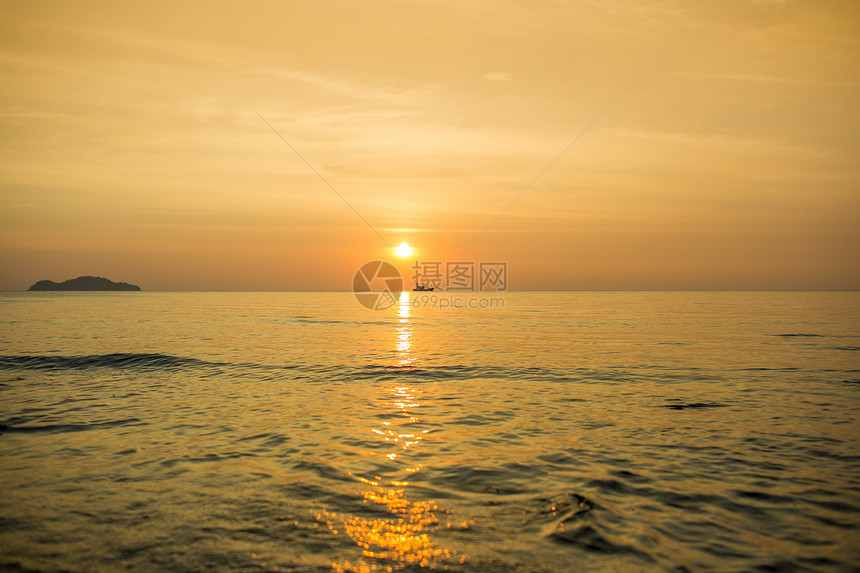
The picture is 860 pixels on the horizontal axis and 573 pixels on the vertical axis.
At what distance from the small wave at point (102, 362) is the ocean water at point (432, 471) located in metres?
2.88

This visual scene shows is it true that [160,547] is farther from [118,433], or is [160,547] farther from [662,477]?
[662,477]

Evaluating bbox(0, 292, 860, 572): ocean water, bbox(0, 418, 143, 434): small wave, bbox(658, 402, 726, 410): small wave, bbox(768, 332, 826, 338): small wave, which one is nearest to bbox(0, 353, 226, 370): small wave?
bbox(0, 292, 860, 572): ocean water

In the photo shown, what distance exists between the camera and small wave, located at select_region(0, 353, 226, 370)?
27391 millimetres

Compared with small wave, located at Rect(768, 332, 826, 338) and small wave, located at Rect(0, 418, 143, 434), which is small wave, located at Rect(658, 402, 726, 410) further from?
small wave, located at Rect(768, 332, 826, 338)

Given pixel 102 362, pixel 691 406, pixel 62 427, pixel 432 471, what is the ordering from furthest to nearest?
pixel 102 362
pixel 691 406
pixel 62 427
pixel 432 471

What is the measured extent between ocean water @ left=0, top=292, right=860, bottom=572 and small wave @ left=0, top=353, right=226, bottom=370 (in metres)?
2.88

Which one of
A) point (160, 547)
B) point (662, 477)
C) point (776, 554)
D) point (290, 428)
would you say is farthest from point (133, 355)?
point (776, 554)

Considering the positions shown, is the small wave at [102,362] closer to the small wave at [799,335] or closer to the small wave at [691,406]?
the small wave at [691,406]

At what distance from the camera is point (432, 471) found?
35.1 feet

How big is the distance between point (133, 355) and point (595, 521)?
1250 inches

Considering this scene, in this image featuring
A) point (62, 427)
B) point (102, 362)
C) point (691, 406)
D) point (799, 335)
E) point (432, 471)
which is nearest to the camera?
point (432, 471)

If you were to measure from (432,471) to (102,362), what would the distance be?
26.5 meters

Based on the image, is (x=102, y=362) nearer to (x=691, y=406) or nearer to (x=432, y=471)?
(x=432, y=471)

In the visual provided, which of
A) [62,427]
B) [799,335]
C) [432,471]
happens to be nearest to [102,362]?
[62,427]
